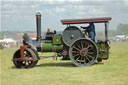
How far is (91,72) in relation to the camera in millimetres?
9586

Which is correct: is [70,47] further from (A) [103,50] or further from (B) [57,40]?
(A) [103,50]

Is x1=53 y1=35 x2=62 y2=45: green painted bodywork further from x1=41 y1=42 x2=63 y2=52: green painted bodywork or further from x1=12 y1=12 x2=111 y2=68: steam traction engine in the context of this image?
x1=41 y1=42 x2=63 y2=52: green painted bodywork

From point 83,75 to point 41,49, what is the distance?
3392 millimetres

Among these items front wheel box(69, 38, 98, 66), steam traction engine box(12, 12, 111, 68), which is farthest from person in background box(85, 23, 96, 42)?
front wheel box(69, 38, 98, 66)

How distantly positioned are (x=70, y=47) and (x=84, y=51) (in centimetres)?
66

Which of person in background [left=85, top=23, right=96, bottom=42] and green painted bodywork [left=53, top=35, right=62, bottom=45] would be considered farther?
green painted bodywork [left=53, top=35, right=62, bottom=45]

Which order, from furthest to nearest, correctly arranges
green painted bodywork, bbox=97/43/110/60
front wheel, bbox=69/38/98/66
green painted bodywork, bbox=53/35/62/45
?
1. green painted bodywork, bbox=53/35/62/45
2. green painted bodywork, bbox=97/43/110/60
3. front wheel, bbox=69/38/98/66

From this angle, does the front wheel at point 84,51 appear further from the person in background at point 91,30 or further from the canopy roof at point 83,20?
the canopy roof at point 83,20

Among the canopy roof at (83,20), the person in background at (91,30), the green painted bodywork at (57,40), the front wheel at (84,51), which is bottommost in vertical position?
the front wheel at (84,51)

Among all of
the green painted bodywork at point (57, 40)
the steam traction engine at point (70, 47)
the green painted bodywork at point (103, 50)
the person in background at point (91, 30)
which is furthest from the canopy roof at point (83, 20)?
the green painted bodywork at point (103, 50)

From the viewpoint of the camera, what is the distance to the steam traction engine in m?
11.2

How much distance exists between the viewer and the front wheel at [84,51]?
1113 centimetres

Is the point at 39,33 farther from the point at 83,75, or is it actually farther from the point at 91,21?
the point at 83,75

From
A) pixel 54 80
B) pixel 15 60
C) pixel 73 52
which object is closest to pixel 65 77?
pixel 54 80
